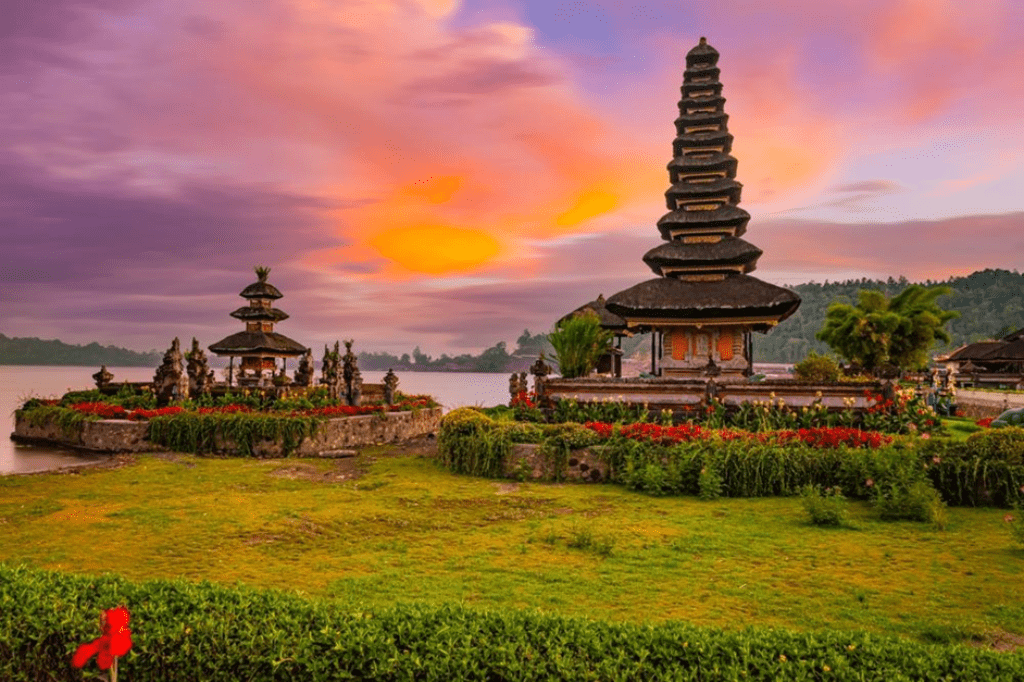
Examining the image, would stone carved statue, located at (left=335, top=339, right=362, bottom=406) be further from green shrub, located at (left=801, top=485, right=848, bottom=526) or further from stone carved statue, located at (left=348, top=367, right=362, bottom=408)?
green shrub, located at (left=801, top=485, right=848, bottom=526)

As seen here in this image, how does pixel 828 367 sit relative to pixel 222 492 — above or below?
above

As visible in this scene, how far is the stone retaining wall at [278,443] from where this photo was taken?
1952 cm

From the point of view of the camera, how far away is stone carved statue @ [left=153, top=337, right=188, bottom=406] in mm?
25812

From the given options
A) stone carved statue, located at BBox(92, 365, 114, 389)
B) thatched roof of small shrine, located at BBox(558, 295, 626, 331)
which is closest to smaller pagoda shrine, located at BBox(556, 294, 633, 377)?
thatched roof of small shrine, located at BBox(558, 295, 626, 331)

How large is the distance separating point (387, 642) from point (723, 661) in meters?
2.24

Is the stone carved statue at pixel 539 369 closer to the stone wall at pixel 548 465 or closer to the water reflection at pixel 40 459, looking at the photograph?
the stone wall at pixel 548 465

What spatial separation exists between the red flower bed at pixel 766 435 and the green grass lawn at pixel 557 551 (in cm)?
157

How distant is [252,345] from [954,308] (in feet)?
476

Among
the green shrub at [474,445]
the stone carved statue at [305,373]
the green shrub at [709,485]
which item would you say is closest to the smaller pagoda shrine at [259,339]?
the stone carved statue at [305,373]

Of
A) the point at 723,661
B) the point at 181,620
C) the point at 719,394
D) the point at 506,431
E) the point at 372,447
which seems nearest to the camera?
the point at 723,661

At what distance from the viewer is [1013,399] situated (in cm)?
2806

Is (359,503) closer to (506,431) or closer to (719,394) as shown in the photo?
(506,431)

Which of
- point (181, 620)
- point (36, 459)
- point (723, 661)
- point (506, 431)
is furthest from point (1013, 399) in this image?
point (36, 459)

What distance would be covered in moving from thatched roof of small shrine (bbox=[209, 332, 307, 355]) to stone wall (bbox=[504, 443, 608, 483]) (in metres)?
30.0
